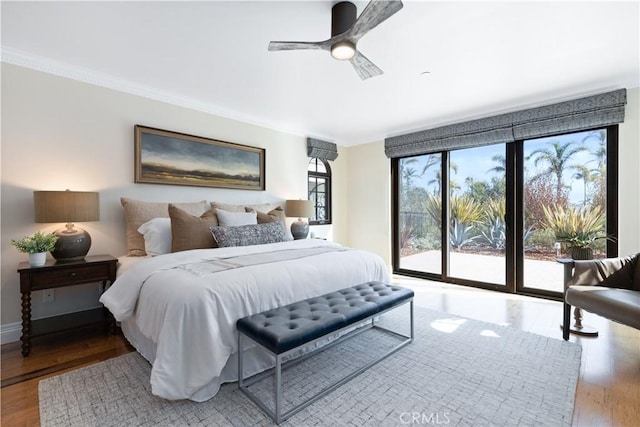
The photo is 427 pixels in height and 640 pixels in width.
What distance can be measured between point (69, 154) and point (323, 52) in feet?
8.56

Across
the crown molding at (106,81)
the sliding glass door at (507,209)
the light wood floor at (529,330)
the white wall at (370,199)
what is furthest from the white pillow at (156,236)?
the sliding glass door at (507,209)

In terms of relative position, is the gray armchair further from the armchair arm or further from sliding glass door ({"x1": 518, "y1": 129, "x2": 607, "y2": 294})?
sliding glass door ({"x1": 518, "y1": 129, "x2": 607, "y2": 294})

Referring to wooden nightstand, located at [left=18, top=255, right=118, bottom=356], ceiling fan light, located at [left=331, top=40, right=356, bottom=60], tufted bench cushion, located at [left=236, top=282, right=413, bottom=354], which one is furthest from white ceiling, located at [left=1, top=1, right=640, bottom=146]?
tufted bench cushion, located at [left=236, top=282, right=413, bottom=354]

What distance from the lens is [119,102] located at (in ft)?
10.3

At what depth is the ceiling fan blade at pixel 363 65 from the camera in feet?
7.18

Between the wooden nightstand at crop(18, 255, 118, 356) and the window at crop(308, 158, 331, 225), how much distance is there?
3192 mm

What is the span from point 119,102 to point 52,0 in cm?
127

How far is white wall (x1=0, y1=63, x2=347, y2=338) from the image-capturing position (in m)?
2.57

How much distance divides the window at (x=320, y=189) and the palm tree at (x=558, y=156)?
3.22 metres

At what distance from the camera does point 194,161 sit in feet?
12.1

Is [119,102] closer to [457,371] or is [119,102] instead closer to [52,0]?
[52,0]

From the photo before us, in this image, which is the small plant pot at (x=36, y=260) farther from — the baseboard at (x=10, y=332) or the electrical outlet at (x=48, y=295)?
the baseboard at (x=10, y=332)

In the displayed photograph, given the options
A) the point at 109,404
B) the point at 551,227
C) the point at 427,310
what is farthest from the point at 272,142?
the point at 551,227

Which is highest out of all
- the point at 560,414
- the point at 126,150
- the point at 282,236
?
the point at 126,150
